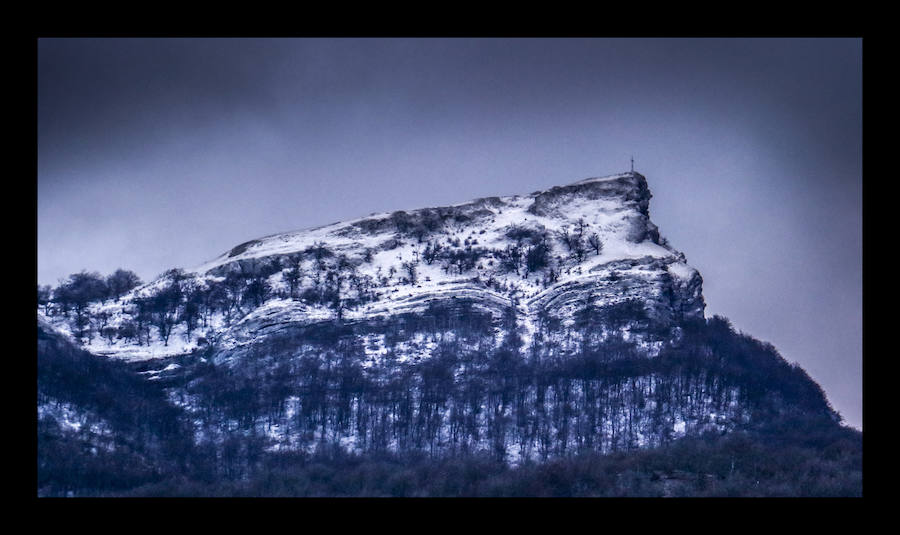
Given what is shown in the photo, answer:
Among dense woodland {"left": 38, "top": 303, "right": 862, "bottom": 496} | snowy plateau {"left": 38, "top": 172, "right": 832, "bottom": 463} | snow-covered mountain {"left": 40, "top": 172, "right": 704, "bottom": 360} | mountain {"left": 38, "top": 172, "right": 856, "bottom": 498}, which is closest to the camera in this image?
dense woodland {"left": 38, "top": 303, "right": 862, "bottom": 496}

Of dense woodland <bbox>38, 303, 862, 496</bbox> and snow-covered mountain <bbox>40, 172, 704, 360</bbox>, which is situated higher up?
snow-covered mountain <bbox>40, 172, 704, 360</bbox>

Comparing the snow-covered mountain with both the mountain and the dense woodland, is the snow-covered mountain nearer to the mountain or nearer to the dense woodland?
the mountain

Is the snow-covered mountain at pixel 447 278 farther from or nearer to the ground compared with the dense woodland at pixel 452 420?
farther from the ground

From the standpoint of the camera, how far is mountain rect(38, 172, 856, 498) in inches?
6368

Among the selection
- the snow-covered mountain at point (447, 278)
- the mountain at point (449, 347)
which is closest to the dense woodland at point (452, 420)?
the mountain at point (449, 347)

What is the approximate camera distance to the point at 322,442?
162m

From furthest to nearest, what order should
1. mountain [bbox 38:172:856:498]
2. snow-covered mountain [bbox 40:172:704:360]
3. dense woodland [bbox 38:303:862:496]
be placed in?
snow-covered mountain [bbox 40:172:704:360] → mountain [bbox 38:172:856:498] → dense woodland [bbox 38:303:862:496]

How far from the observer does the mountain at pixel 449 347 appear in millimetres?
161750

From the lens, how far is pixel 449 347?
177m

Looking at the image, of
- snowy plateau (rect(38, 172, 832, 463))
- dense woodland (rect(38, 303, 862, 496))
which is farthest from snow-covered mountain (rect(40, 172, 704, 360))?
dense woodland (rect(38, 303, 862, 496))

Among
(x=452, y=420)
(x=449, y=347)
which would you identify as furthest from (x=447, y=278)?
(x=452, y=420)

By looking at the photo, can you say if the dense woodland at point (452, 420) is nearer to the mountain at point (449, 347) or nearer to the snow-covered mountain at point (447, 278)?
the mountain at point (449, 347)
